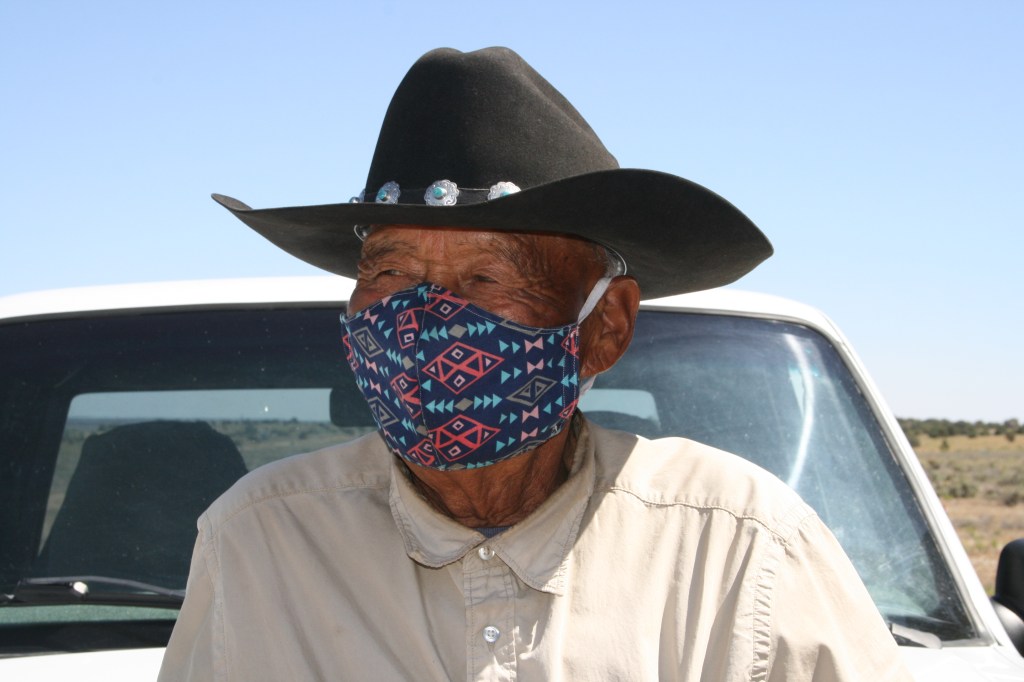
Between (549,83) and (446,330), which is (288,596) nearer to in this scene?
(446,330)

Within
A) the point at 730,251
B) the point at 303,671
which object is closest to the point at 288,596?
the point at 303,671

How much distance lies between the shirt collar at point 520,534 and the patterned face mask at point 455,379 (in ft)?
0.34

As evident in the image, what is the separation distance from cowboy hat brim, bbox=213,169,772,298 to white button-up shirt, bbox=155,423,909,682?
47cm

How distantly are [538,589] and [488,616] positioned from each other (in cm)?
11

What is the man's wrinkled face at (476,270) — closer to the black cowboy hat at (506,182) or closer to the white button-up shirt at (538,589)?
the black cowboy hat at (506,182)

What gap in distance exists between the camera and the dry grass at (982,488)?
24000 mm

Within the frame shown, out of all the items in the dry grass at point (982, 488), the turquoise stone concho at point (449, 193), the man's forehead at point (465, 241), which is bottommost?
the dry grass at point (982, 488)

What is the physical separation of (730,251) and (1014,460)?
50.1 metres

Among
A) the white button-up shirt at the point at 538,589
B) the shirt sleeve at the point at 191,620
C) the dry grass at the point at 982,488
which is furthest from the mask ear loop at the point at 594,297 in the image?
the dry grass at the point at 982,488

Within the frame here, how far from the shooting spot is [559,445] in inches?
98.7

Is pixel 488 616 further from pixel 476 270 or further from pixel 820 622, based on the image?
pixel 476 270

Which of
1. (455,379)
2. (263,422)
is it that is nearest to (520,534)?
(455,379)

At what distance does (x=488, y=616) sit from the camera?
6.93ft

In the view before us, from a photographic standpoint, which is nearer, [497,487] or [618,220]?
[618,220]
